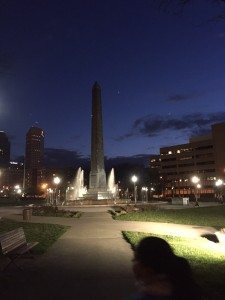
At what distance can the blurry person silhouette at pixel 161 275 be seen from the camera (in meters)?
3.14

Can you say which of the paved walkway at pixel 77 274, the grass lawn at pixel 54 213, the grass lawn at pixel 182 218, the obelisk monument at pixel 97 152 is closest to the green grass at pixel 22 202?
the obelisk monument at pixel 97 152

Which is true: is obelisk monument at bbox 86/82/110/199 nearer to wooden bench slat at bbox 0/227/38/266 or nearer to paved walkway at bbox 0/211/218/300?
paved walkway at bbox 0/211/218/300

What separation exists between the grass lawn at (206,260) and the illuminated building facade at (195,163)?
127039 millimetres

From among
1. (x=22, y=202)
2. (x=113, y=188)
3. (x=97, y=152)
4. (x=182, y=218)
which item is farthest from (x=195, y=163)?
(x=182, y=218)

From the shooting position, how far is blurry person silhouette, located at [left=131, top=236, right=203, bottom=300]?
3.14 m

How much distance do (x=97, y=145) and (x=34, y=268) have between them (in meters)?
38.1

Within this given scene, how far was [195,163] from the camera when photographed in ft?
502

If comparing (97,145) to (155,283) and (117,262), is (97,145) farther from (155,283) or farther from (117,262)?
(155,283)

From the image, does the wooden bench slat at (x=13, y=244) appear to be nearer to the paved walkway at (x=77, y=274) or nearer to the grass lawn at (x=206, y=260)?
the paved walkway at (x=77, y=274)

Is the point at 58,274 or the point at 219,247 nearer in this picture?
the point at 58,274

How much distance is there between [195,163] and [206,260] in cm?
14582

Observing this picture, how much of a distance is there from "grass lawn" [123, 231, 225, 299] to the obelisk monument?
32.3 meters

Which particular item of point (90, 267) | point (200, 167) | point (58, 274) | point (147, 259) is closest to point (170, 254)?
point (147, 259)

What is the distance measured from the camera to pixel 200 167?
15100 cm
